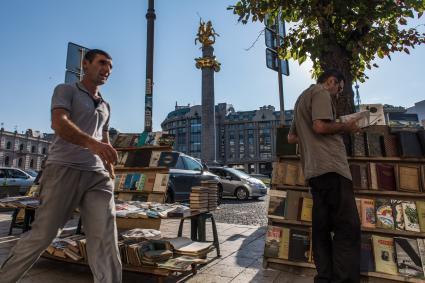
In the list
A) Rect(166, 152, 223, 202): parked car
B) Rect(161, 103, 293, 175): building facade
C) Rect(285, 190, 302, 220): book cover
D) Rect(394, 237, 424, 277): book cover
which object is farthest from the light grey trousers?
Rect(161, 103, 293, 175): building facade

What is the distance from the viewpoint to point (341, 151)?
297 centimetres

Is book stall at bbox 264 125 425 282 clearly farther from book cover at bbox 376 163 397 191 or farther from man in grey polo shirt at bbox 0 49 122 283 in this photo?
man in grey polo shirt at bbox 0 49 122 283

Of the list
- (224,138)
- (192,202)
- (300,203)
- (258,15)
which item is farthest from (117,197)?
(224,138)

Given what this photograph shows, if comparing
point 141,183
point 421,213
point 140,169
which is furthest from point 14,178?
point 421,213

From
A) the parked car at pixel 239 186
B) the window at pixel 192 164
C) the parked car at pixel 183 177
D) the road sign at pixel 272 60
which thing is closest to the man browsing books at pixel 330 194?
the road sign at pixel 272 60

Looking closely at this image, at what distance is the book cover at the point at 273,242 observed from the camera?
3921 millimetres

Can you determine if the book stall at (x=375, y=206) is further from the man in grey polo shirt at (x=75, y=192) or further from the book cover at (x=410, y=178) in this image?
the man in grey polo shirt at (x=75, y=192)

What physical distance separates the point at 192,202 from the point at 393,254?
2.41 m

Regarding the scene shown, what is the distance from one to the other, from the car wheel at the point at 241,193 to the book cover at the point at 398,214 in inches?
434

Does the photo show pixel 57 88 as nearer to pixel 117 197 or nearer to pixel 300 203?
pixel 300 203

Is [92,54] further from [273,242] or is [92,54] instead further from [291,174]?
[273,242]

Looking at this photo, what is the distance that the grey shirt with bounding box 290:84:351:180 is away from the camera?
2891 mm

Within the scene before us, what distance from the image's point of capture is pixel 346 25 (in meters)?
4.93

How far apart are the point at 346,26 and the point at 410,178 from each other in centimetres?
260
